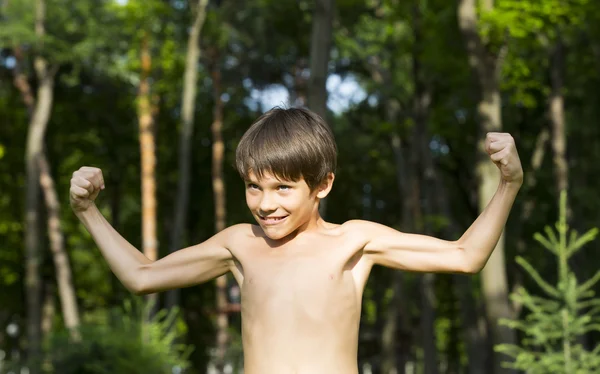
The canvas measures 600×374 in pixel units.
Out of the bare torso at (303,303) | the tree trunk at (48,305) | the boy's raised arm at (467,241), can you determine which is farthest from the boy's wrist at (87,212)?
the tree trunk at (48,305)

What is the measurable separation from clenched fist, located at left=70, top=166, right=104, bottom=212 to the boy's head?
1.71ft

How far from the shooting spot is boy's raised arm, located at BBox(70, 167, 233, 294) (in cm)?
348

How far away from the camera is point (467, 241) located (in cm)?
323

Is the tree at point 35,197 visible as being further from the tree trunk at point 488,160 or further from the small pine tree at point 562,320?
the small pine tree at point 562,320

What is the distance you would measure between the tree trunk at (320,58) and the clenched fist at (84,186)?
6641mm

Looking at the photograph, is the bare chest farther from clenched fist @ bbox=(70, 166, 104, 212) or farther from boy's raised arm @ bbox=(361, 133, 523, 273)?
clenched fist @ bbox=(70, 166, 104, 212)

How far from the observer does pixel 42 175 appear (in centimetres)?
2650

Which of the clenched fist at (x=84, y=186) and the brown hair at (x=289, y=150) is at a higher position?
the brown hair at (x=289, y=150)

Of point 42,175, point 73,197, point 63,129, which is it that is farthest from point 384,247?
point 63,129

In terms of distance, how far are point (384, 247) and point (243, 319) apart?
0.52 m

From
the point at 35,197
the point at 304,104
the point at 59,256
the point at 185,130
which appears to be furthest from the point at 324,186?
the point at 35,197

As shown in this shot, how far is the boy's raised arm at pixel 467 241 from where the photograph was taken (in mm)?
3145

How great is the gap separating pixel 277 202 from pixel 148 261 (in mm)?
601

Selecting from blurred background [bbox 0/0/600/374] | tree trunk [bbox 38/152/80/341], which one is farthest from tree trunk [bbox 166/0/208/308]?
tree trunk [bbox 38/152/80/341]
